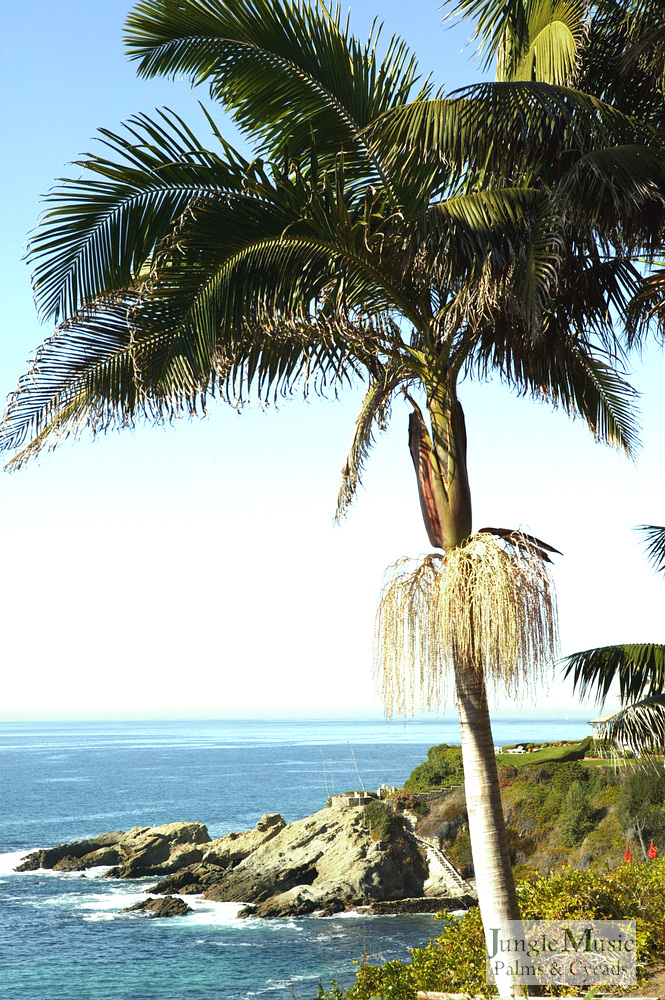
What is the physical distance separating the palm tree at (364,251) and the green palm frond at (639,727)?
19.3 feet

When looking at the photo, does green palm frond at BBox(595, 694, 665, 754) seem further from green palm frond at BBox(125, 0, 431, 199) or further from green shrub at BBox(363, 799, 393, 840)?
green shrub at BBox(363, 799, 393, 840)

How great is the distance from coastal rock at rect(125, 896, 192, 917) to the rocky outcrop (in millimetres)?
352

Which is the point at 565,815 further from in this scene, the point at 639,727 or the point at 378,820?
the point at 639,727

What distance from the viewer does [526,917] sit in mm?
7277

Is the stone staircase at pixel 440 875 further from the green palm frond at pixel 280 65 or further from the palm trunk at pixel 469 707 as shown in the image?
the green palm frond at pixel 280 65

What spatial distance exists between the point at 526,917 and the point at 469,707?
8.82 feet

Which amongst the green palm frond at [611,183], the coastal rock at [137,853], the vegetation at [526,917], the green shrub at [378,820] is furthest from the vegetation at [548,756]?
the green palm frond at [611,183]

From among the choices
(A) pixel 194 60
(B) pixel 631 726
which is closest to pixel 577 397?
(A) pixel 194 60

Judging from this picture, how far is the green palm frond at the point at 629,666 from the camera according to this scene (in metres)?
11.8

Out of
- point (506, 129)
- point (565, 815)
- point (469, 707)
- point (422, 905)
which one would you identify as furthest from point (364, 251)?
point (565, 815)

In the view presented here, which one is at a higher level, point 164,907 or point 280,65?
point 280,65

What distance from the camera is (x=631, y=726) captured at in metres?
11.1

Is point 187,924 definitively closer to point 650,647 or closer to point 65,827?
point 650,647

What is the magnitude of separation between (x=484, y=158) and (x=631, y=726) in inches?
321
